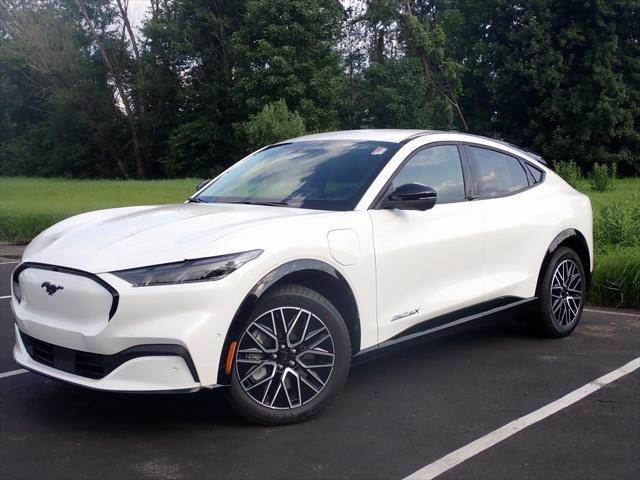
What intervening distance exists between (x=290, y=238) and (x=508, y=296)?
2.10 m

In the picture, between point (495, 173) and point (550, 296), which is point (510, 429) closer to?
point (550, 296)

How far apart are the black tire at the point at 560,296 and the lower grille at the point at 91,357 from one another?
10.5ft

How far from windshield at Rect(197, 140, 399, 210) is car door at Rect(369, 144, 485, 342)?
195 millimetres

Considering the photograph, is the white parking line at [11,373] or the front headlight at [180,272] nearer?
the front headlight at [180,272]

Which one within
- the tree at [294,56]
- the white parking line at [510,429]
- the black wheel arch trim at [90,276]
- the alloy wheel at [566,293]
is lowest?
the white parking line at [510,429]

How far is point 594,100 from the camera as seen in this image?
38812mm

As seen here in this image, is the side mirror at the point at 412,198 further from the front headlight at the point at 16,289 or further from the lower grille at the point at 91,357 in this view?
the front headlight at the point at 16,289

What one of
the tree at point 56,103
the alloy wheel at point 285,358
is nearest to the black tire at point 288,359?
the alloy wheel at point 285,358

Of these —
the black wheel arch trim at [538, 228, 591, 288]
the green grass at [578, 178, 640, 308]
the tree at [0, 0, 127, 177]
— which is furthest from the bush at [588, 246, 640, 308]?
the tree at [0, 0, 127, 177]

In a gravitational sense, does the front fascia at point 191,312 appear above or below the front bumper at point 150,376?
above

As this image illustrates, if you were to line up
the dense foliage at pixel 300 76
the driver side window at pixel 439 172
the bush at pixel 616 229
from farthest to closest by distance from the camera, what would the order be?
the dense foliage at pixel 300 76 → the bush at pixel 616 229 → the driver side window at pixel 439 172

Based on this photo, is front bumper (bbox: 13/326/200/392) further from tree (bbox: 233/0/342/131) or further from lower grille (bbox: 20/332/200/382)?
tree (bbox: 233/0/342/131)

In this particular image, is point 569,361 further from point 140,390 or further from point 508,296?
point 140,390

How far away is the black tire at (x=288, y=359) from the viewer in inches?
152
